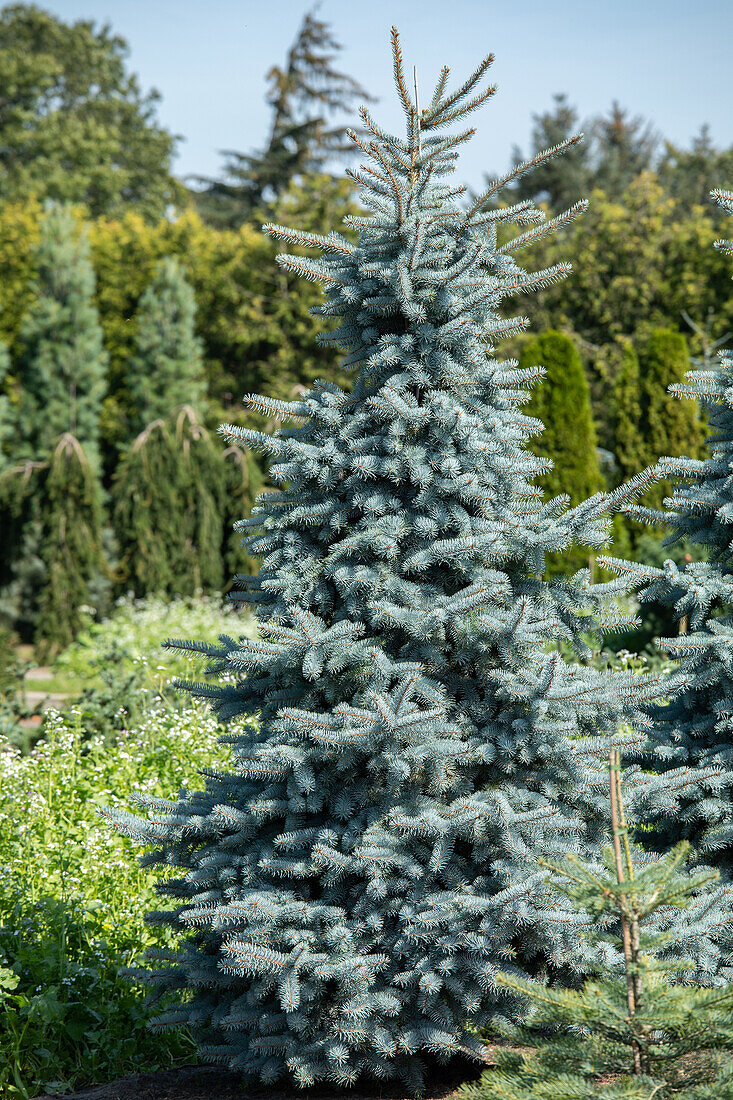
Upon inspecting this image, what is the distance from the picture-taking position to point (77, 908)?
13.8ft

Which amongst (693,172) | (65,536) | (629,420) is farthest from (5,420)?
(693,172)

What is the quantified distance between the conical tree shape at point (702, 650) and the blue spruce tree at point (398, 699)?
58cm

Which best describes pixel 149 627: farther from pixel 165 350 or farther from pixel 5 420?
pixel 5 420

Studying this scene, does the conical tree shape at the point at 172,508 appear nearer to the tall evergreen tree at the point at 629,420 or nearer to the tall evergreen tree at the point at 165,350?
the tall evergreen tree at the point at 165,350

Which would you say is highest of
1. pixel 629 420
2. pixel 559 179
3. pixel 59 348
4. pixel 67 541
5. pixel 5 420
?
pixel 559 179

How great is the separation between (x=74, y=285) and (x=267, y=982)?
13.2 meters

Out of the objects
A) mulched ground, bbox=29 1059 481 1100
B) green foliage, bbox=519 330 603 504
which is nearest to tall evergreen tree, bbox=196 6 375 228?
green foliage, bbox=519 330 603 504

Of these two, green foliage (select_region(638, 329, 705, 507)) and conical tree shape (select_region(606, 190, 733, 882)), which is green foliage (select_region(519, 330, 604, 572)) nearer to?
green foliage (select_region(638, 329, 705, 507))

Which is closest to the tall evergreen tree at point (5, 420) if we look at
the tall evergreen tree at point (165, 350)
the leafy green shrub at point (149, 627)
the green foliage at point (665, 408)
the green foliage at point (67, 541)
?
the tall evergreen tree at point (165, 350)

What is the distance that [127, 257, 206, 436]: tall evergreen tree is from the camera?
14.1 meters

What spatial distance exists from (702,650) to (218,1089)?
7.87 feet

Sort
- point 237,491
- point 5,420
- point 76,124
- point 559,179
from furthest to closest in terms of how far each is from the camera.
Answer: point 76,124 < point 559,179 < point 5,420 < point 237,491

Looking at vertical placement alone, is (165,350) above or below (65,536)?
above

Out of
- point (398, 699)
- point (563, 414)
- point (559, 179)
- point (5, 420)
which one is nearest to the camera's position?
point (398, 699)
